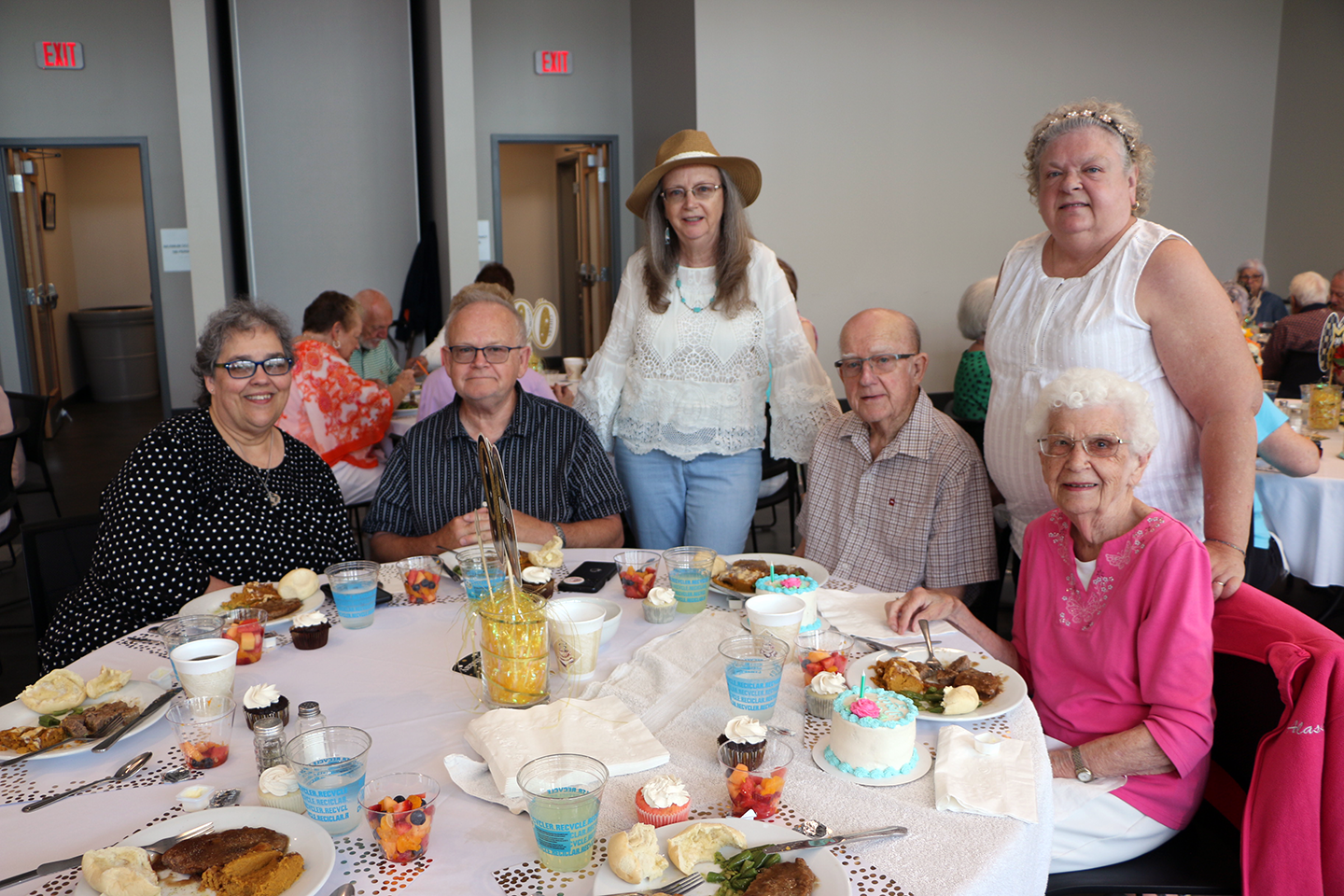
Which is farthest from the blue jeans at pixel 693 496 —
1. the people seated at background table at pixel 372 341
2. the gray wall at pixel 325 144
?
the gray wall at pixel 325 144

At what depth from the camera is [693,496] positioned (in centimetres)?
317

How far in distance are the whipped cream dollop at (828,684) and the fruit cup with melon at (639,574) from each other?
1.85 feet

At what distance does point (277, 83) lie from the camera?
26.0 feet

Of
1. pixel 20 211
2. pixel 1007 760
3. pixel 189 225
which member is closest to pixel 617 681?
pixel 1007 760

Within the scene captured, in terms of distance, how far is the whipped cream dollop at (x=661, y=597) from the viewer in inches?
76.5

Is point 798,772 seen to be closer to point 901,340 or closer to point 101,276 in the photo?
point 901,340

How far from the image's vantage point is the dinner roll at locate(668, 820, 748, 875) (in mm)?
1138

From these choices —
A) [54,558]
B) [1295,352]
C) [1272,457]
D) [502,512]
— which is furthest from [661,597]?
[1295,352]

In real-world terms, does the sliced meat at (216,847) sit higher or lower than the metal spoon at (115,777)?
higher

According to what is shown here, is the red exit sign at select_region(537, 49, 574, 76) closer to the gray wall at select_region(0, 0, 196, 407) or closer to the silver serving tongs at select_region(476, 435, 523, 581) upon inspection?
the gray wall at select_region(0, 0, 196, 407)

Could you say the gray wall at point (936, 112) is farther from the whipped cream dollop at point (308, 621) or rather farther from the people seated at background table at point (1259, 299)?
Result: the whipped cream dollop at point (308, 621)

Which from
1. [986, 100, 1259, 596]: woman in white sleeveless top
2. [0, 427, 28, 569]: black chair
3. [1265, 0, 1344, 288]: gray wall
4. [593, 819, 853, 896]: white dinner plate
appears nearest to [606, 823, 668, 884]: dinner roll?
[593, 819, 853, 896]: white dinner plate

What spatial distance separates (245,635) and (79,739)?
1.13 feet

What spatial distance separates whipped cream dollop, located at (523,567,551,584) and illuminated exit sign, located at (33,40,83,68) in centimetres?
898
